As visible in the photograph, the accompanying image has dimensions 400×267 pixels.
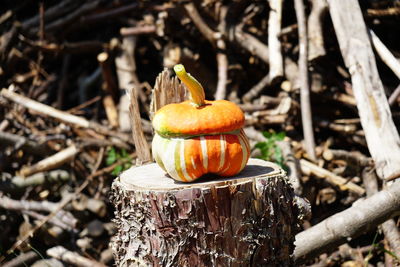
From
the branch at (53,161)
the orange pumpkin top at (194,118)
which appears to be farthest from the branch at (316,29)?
the branch at (53,161)

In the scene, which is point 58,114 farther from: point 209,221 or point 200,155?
point 209,221

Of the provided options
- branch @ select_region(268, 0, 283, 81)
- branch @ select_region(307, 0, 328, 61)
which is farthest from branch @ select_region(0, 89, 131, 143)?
branch @ select_region(307, 0, 328, 61)

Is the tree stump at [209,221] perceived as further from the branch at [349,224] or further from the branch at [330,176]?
the branch at [330,176]

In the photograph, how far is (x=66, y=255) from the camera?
3555 mm

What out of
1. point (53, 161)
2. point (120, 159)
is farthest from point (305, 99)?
point (53, 161)

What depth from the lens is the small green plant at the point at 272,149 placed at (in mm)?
3742

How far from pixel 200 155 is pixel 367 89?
1554mm

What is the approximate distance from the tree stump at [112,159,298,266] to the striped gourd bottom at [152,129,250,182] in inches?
2.3

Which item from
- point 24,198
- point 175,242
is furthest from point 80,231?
point 175,242

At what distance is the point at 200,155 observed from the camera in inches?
94.4

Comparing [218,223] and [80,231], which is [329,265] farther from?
[80,231]

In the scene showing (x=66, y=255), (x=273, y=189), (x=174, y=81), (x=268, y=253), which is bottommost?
(x=66, y=255)

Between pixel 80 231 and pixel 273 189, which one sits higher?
pixel 273 189

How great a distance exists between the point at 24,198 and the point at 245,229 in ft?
9.06
